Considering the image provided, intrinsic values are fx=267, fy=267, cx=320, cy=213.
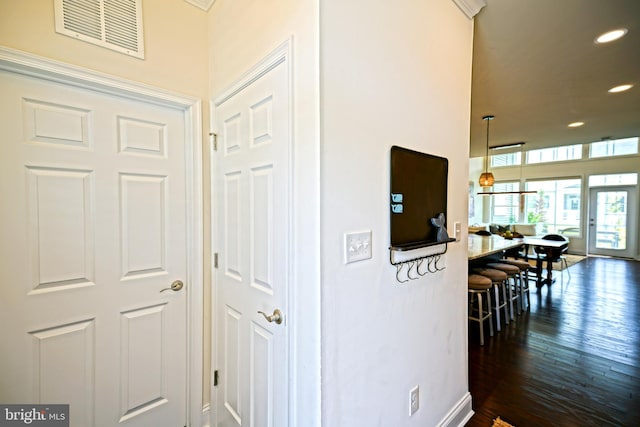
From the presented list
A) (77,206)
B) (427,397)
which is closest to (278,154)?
(77,206)

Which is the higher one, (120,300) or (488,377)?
(120,300)

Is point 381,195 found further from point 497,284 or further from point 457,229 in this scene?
point 497,284

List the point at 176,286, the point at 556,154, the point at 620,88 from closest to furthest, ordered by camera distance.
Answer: the point at 176,286 < the point at 620,88 < the point at 556,154

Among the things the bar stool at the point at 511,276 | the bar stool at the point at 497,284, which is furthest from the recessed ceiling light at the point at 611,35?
the bar stool at the point at 511,276

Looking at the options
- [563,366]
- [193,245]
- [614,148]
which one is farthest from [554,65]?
[614,148]

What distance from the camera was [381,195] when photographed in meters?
1.22

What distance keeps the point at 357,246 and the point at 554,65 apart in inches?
116

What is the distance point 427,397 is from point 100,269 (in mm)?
1937

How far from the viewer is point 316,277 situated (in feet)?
3.31

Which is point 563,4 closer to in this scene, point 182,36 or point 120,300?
point 182,36

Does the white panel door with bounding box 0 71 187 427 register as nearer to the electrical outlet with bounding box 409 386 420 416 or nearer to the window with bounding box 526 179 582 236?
the electrical outlet with bounding box 409 386 420 416

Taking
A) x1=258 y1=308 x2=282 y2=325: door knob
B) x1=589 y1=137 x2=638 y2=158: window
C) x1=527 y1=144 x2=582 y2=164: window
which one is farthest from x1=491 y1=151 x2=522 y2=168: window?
x1=258 y1=308 x2=282 y2=325: door knob

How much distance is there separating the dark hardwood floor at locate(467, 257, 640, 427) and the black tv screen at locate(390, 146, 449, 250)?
58.5 inches

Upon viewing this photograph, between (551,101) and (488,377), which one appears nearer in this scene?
(488,377)
